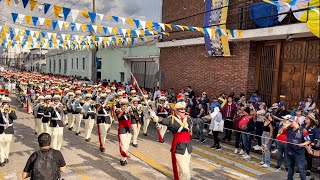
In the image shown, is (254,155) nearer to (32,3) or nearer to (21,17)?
(32,3)

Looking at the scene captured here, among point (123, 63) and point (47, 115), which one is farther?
point (123, 63)

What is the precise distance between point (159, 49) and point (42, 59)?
163 ft

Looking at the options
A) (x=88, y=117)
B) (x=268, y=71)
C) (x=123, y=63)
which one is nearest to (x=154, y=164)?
(x=88, y=117)

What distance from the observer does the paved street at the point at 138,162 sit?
Answer: 25.3 ft

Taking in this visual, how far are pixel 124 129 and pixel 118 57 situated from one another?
68.2 ft

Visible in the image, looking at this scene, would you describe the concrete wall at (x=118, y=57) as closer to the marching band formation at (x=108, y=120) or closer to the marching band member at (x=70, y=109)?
the marching band member at (x=70, y=109)

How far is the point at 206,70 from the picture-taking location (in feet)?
53.8

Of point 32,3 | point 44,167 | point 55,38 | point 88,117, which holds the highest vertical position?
point 55,38

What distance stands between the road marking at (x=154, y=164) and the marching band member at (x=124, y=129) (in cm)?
65

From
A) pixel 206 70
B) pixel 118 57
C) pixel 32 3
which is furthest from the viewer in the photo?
pixel 118 57

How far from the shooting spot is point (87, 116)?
1119 cm

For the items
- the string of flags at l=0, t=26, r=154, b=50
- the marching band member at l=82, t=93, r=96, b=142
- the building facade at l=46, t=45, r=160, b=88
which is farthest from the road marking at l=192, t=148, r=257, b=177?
the building facade at l=46, t=45, r=160, b=88

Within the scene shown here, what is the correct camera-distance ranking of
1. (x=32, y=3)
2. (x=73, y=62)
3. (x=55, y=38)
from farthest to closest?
(x=73, y=62) → (x=55, y=38) → (x=32, y=3)

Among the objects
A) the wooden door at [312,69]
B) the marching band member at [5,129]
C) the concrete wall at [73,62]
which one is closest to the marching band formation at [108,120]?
the marching band member at [5,129]
